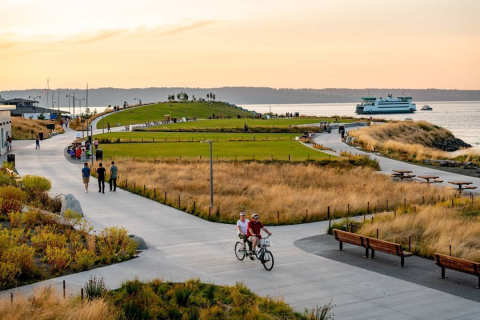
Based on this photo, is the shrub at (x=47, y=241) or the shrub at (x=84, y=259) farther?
the shrub at (x=47, y=241)

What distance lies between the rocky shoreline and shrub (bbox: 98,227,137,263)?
79.8 m

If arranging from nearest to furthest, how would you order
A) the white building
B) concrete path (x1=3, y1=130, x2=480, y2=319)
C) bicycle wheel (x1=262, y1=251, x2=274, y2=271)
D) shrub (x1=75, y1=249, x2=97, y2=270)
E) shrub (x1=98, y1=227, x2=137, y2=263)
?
concrete path (x1=3, y1=130, x2=480, y2=319)
shrub (x1=75, y1=249, x2=97, y2=270)
bicycle wheel (x1=262, y1=251, x2=274, y2=271)
shrub (x1=98, y1=227, x2=137, y2=263)
the white building

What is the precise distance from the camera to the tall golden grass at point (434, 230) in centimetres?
1908

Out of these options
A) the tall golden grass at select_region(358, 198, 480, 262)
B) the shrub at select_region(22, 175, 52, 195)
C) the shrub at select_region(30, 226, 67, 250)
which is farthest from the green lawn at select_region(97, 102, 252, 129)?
the shrub at select_region(30, 226, 67, 250)

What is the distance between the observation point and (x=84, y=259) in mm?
16750

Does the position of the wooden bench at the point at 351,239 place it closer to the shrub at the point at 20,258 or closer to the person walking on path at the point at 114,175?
the shrub at the point at 20,258

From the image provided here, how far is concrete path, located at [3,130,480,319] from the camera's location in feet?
45.5

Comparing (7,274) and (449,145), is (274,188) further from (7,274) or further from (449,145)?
(449,145)

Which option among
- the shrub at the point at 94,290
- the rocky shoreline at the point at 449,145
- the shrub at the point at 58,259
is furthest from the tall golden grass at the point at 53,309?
the rocky shoreline at the point at 449,145

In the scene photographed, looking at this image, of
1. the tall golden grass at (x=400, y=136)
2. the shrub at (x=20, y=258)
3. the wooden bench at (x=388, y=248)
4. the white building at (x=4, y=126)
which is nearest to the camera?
the shrub at (x=20, y=258)

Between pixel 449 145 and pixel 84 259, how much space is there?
8690cm

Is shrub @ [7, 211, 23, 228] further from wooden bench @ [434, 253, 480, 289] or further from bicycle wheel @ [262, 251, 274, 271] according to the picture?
wooden bench @ [434, 253, 480, 289]

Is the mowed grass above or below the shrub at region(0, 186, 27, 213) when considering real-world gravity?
above

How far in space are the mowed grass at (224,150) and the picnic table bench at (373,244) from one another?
105 ft
